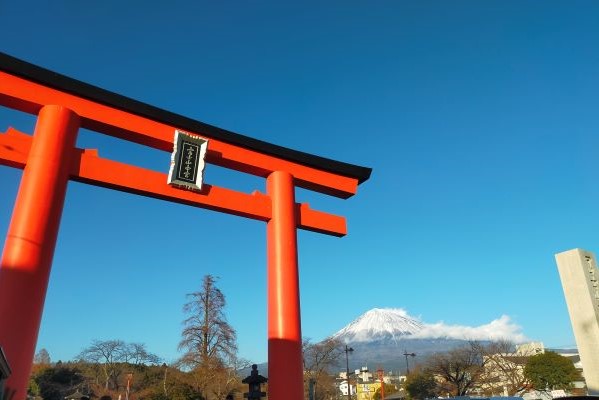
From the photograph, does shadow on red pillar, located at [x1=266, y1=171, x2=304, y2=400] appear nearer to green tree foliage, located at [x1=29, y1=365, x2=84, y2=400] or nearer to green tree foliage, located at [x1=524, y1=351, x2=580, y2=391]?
green tree foliage, located at [x1=29, y1=365, x2=84, y2=400]

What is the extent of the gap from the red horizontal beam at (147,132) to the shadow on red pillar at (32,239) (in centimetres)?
26

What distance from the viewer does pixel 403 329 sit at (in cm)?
19838

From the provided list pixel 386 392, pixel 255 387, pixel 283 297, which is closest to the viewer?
pixel 283 297

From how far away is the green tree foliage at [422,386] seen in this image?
36.2m

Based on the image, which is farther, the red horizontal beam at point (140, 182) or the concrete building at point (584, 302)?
the concrete building at point (584, 302)

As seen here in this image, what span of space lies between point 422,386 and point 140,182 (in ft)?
118

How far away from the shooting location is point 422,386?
36.7 metres

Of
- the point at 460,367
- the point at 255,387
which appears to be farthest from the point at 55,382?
the point at 255,387

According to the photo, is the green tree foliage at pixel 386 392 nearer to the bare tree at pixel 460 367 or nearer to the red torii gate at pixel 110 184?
the bare tree at pixel 460 367

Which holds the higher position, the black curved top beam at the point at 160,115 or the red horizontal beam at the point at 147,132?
the black curved top beam at the point at 160,115

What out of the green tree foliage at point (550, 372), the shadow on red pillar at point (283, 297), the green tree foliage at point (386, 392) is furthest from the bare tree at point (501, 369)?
the shadow on red pillar at point (283, 297)

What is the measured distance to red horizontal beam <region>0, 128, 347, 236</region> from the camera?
654cm

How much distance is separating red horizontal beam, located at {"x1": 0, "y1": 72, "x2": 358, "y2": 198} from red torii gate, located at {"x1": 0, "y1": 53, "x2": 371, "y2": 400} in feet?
0.06

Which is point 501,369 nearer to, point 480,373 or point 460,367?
point 480,373
